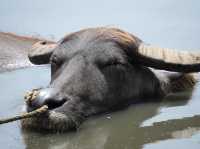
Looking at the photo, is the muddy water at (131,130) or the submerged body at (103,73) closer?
the muddy water at (131,130)

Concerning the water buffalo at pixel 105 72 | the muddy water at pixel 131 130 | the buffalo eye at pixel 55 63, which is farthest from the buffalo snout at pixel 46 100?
the buffalo eye at pixel 55 63

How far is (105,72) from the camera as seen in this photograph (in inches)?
246

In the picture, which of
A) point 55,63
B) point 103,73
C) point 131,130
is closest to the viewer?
point 131,130

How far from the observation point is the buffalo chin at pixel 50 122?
17.2 feet

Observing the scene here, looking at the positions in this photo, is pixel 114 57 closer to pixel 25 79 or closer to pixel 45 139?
pixel 45 139

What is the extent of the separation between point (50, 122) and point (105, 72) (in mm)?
1166

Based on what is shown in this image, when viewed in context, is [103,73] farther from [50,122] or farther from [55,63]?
[50,122]

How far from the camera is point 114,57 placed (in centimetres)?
641

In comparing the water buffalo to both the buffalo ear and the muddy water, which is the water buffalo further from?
the buffalo ear

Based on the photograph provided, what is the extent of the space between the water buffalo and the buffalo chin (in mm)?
14

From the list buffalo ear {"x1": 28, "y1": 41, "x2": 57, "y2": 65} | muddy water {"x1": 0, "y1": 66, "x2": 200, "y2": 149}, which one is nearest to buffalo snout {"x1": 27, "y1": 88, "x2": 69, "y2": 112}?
muddy water {"x1": 0, "y1": 66, "x2": 200, "y2": 149}

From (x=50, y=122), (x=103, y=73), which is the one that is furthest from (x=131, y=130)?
(x=103, y=73)

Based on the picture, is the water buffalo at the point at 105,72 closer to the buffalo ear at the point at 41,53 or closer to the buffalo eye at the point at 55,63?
the buffalo eye at the point at 55,63

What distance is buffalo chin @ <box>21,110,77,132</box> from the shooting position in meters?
5.24
